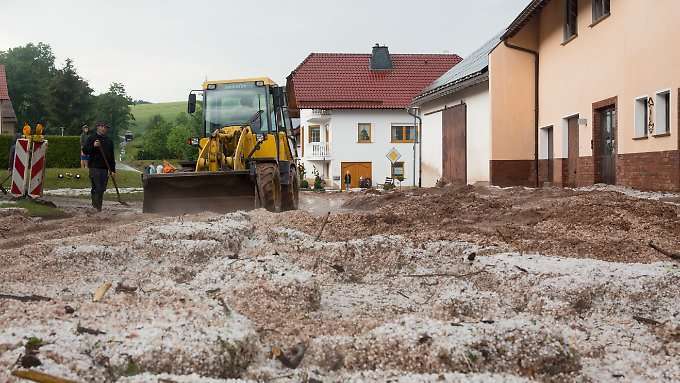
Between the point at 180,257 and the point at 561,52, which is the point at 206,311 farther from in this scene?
the point at 561,52

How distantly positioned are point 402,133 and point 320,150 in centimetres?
541

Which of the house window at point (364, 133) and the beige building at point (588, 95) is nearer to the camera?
the beige building at point (588, 95)

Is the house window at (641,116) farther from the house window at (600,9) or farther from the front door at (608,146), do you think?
the house window at (600,9)

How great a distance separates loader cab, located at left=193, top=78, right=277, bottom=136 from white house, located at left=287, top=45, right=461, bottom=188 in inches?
1347

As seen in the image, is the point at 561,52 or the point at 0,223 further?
the point at 561,52

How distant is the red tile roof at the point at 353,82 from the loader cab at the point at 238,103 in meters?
34.1

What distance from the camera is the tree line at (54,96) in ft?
269

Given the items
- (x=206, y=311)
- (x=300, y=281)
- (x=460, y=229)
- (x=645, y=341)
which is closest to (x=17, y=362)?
(x=206, y=311)

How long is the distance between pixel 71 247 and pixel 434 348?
13.7 feet

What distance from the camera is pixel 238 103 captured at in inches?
623

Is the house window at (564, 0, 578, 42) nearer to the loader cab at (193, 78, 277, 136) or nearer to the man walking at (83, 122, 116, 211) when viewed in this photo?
the loader cab at (193, 78, 277, 136)

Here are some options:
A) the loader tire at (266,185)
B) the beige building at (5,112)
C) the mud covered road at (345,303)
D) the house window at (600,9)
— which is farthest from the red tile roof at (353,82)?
the mud covered road at (345,303)

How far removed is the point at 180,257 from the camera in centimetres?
677

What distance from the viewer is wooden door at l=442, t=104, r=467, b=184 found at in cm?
2603
